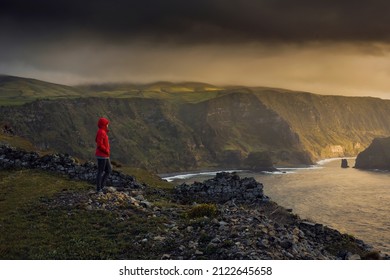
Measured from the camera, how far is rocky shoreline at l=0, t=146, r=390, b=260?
49.5 ft

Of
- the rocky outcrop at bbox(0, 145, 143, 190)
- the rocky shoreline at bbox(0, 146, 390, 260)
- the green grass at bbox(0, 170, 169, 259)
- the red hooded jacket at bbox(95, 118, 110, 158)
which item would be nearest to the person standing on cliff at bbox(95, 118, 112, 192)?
the red hooded jacket at bbox(95, 118, 110, 158)

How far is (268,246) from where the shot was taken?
48.4 feet

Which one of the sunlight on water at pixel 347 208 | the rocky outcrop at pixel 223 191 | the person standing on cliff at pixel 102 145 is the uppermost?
the person standing on cliff at pixel 102 145

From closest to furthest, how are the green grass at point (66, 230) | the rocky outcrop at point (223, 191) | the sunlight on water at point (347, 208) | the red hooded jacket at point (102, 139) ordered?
the green grass at point (66, 230) < the red hooded jacket at point (102, 139) < the rocky outcrop at point (223, 191) < the sunlight on water at point (347, 208)

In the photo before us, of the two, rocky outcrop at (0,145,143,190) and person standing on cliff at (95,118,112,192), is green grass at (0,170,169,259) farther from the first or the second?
rocky outcrop at (0,145,143,190)

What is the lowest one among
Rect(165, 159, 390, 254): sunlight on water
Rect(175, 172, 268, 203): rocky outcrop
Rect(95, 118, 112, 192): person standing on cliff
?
Rect(165, 159, 390, 254): sunlight on water

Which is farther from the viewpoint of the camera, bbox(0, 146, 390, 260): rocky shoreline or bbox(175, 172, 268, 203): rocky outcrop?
bbox(175, 172, 268, 203): rocky outcrop

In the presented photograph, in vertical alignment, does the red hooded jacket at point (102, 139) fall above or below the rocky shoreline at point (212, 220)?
above

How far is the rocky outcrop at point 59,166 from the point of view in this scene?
1462 inches

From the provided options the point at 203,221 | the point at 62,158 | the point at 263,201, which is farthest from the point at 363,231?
the point at 203,221

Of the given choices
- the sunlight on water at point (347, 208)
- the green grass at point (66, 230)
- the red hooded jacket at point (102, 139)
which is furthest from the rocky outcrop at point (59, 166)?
the sunlight on water at point (347, 208)

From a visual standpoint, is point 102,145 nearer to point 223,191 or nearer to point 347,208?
point 223,191

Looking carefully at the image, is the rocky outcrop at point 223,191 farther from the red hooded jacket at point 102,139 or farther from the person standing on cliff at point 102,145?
the red hooded jacket at point 102,139
